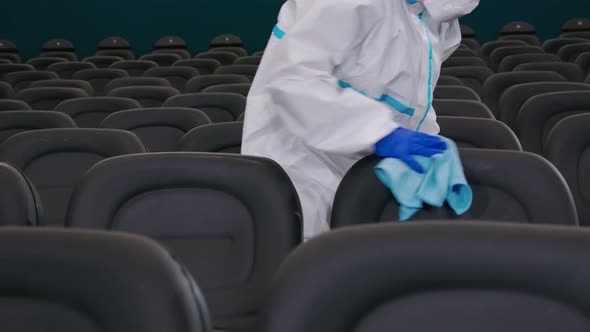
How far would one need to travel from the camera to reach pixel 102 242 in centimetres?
93

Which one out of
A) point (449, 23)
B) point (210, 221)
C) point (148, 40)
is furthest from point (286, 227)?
point (148, 40)

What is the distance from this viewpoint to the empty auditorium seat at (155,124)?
10.5ft

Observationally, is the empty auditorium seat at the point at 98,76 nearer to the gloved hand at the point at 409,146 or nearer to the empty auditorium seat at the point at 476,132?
the empty auditorium seat at the point at 476,132

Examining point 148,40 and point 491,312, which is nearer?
point 491,312

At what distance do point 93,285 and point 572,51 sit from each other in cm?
615

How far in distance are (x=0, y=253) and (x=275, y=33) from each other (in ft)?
4.33

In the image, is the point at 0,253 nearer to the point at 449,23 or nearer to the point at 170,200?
the point at 170,200

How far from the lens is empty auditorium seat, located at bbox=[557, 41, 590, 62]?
21.1ft

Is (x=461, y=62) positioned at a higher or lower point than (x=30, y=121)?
lower

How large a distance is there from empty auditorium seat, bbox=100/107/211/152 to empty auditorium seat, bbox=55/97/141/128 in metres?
0.61

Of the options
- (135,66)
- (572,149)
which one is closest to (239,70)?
(135,66)

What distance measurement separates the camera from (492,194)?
1702 mm

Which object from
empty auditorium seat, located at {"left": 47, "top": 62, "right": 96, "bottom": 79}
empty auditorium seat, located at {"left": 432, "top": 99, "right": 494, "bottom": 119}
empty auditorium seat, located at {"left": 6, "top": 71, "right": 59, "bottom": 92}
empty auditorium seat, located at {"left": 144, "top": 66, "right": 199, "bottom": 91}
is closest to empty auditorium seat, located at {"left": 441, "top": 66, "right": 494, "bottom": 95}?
empty auditorium seat, located at {"left": 432, "top": 99, "right": 494, "bottom": 119}

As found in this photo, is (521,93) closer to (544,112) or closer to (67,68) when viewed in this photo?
(544,112)
